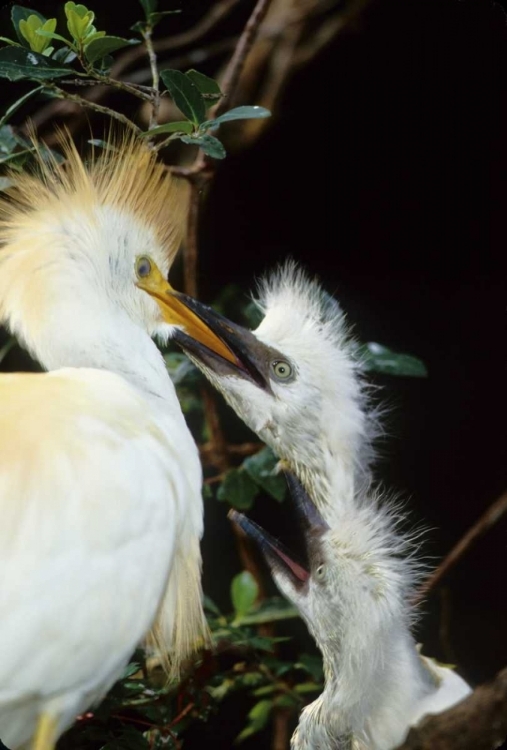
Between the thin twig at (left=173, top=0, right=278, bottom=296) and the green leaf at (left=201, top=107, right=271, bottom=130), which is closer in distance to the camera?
the green leaf at (left=201, top=107, right=271, bottom=130)

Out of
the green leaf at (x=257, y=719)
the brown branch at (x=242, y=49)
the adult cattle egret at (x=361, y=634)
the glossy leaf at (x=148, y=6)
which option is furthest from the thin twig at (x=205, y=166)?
the green leaf at (x=257, y=719)

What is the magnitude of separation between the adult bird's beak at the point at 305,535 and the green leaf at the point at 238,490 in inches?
0.9

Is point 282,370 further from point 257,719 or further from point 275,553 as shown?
point 257,719

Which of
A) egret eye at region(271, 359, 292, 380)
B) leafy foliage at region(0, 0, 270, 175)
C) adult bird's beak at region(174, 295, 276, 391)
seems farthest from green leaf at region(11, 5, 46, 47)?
egret eye at region(271, 359, 292, 380)

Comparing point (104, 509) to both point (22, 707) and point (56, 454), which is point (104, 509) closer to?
point (56, 454)

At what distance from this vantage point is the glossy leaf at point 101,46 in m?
1.00

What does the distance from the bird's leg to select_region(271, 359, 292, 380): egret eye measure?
401 mm

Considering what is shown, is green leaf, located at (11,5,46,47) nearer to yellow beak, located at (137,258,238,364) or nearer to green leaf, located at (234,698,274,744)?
yellow beak, located at (137,258,238,364)

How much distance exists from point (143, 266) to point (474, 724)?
56 cm

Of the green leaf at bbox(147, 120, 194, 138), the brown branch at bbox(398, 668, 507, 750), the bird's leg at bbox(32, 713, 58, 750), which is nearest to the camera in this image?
the brown branch at bbox(398, 668, 507, 750)

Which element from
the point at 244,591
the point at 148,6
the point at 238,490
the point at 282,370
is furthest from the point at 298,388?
the point at 148,6

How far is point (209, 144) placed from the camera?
998 mm

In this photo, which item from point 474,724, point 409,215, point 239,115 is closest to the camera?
point 474,724

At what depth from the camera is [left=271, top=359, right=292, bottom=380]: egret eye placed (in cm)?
100
